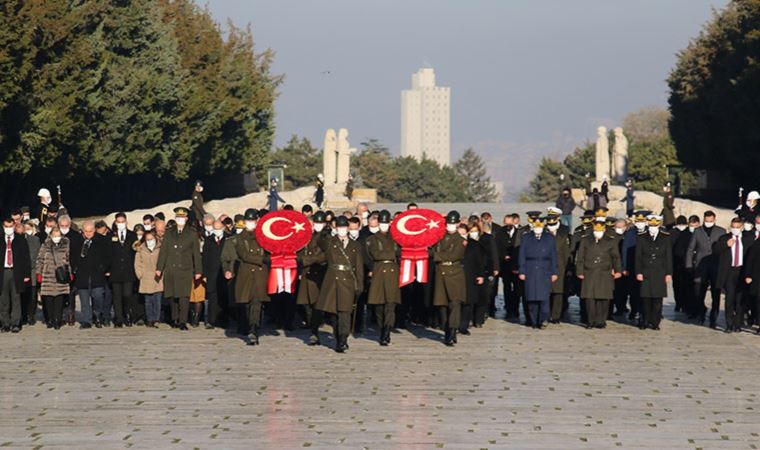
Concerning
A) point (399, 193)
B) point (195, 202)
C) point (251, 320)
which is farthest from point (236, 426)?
point (399, 193)

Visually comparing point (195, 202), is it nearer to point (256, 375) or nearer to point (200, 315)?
point (200, 315)

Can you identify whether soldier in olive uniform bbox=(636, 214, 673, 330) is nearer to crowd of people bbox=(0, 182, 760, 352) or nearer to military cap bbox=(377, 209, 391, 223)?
crowd of people bbox=(0, 182, 760, 352)

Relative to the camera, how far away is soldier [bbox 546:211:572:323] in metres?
25.1

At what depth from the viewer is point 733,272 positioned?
2423 centimetres

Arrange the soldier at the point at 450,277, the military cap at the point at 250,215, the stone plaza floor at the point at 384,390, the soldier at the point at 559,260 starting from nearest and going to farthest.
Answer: the stone plaza floor at the point at 384,390
the soldier at the point at 450,277
the military cap at the point at 250,215
the soldier at the point at 559,260

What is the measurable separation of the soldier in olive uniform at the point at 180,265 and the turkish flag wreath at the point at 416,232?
3209mm

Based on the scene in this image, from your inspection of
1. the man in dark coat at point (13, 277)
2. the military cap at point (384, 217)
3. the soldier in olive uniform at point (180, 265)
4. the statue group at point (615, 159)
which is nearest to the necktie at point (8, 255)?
the man in dark coat at point (13, 277)

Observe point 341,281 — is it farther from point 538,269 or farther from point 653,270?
point 653,270

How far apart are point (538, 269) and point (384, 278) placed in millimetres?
3191

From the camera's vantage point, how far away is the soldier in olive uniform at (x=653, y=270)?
24406mm

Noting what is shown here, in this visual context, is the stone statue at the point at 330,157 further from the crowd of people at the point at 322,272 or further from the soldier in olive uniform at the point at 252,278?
the soldier in olive uniform at the point at 252,278

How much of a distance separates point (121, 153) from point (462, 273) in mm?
36087

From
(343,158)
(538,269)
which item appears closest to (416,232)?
(538,269)

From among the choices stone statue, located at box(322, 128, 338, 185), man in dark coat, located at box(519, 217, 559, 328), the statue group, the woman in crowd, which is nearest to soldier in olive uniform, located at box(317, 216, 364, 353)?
man in dark coat, located at box(519, 217, 559, 328)
